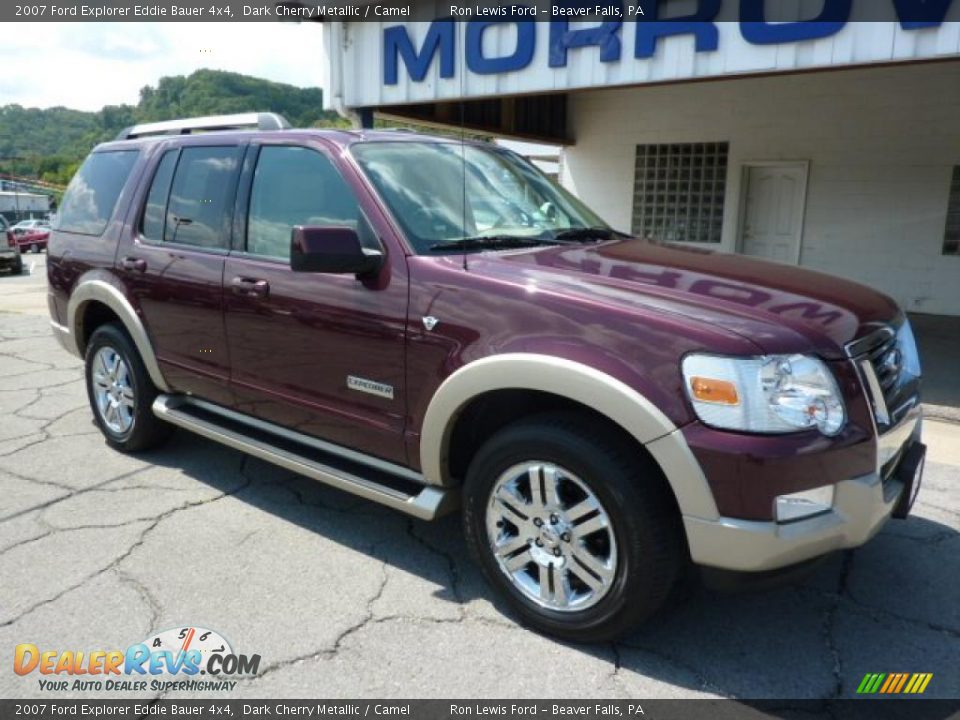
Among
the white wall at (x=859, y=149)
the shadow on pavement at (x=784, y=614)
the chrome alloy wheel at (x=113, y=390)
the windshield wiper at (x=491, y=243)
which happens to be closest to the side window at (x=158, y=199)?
the chrome alloy wheel at (x=113, y=390)

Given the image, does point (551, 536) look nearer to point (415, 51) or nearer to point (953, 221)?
point (415, 51)

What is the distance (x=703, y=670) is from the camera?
104 inches

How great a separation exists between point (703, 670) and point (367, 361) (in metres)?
1.74

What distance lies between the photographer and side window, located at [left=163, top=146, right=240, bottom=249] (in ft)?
12.6

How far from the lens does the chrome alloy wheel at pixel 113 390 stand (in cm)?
459

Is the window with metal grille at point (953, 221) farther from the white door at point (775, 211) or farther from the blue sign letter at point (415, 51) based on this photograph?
the blue sign letter at point (415, 51)

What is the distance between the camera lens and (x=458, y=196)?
3381mm

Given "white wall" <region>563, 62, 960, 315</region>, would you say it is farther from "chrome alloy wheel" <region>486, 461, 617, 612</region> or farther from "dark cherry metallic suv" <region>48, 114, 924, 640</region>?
"chrome alloy wheel" <region>486, 461, 617, 612</region>

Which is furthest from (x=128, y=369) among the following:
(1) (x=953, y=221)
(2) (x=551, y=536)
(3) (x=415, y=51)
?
(1) (x=953, y=221)

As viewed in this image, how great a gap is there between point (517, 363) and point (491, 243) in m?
0.79

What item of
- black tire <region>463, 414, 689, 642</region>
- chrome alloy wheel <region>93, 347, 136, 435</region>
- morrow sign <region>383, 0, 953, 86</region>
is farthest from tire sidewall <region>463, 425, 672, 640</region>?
morrow sign <region>383, 0, 953, 86</region>

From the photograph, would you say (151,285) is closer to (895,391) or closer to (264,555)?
(264,555)

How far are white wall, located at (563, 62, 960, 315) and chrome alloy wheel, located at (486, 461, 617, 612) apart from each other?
9.36 m

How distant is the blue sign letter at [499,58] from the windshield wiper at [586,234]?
4777 millimetres
